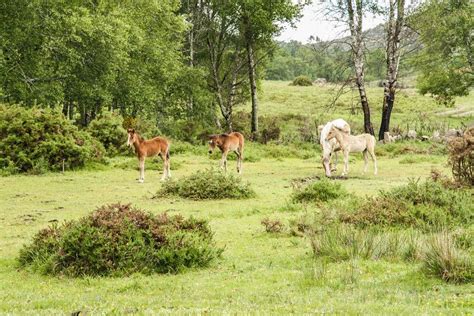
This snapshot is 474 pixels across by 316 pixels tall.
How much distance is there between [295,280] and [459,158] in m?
8.91

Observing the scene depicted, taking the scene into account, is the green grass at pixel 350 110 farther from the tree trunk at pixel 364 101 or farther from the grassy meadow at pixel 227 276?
the grassy meadow at pixel 227 276

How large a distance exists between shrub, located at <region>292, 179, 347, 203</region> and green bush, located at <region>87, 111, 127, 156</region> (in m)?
14.9

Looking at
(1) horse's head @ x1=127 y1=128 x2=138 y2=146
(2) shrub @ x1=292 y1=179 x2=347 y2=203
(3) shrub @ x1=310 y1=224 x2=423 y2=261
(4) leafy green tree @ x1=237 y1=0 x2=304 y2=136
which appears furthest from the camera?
(4) leafy green tree @ x1=237 y1=0 x2=304 y2=136

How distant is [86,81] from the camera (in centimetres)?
2781

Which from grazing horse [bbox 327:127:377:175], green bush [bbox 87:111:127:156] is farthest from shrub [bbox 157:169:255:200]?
green bush [bbox 87:111:127:156]

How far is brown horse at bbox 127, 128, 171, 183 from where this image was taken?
69.6 feet

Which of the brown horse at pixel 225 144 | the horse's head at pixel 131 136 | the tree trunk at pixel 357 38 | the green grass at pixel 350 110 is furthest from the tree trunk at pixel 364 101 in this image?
the horse's head at pixel 131 136

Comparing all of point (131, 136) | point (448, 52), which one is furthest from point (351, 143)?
point (448, 52)

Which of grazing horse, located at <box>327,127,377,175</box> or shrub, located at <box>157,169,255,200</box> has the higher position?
grazing horse, located at <box>327,127,377,175</box>

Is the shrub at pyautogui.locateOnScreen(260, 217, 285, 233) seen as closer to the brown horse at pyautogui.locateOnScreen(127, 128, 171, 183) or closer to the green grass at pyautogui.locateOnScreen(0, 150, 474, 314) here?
the green grass at pyautogui.locateOnScreen(0, 150, 474, 314)

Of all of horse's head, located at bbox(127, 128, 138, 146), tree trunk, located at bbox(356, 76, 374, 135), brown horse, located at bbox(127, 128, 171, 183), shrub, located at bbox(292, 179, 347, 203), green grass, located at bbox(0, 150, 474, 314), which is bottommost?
green grass, located at bbox(0, 150, 474, 314)

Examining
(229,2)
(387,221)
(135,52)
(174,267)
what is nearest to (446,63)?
(229,2)

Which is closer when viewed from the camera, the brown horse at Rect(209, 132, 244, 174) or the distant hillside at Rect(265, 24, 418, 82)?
the brown horse at Rect(209, 132, 244, 174)

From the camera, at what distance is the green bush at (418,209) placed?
38.9 ft
